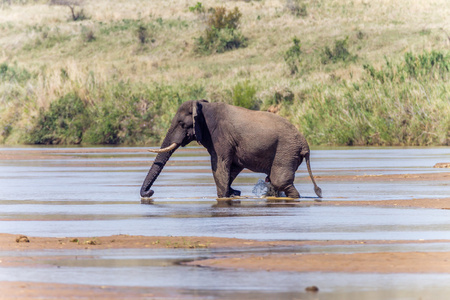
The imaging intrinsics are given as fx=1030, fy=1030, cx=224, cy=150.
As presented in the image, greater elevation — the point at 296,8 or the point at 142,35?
the point at 296,8

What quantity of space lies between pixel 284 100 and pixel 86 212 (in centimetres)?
3242

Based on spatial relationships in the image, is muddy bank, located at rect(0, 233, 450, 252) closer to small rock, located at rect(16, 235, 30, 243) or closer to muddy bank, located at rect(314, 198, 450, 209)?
small rock, located at rect(16, 235, 30, 243)

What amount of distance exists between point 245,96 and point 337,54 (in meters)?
17.9

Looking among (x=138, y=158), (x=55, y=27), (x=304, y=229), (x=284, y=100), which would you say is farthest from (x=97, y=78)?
(x=55, y=27)

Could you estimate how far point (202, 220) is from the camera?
41.9ft

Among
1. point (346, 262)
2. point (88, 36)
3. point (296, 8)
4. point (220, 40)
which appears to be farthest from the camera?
point (296, 8)

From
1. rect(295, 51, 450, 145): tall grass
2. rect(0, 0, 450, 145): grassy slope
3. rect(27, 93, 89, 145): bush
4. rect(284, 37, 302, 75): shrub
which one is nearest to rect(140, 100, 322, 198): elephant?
rect(295, 51, 450, 145): tall grass

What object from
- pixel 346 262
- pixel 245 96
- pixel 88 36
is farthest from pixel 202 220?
pixel 88 36

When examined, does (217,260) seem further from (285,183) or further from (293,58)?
(293,58)

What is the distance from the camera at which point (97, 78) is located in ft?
159

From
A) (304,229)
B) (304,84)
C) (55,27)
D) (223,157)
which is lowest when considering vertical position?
(55,27)

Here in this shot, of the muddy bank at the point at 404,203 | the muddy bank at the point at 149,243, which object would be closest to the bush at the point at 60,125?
the muddy bank at the point at 404,203

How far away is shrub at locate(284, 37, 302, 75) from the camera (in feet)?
198

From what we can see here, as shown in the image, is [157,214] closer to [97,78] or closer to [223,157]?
[223,157]
